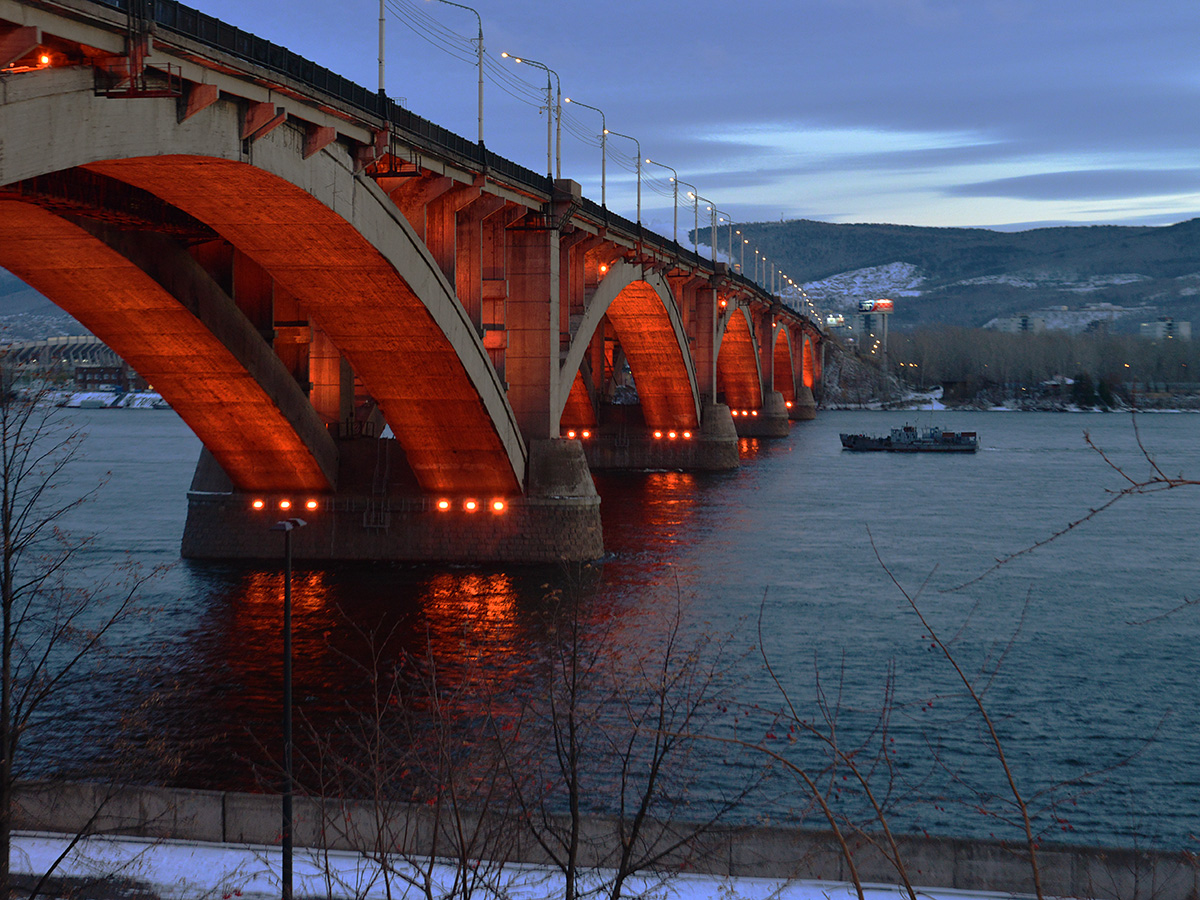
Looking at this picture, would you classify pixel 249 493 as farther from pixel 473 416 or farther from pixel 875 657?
pixel 875 657

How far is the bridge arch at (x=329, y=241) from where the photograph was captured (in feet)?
63.5

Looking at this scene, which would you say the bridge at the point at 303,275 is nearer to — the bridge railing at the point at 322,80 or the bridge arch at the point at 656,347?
the bridge railing at the point at 322,80

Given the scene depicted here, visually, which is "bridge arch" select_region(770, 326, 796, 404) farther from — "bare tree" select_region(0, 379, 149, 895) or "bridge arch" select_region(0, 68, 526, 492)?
"bridge arch" select_region(0, 68, 526, 492)

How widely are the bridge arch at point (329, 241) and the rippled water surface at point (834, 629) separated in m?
4.86

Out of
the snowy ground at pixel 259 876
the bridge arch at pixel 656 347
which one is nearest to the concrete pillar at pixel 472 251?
the bridge arch at pixel 656 347

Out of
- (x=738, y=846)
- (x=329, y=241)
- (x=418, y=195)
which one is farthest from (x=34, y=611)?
(x=738, y=846)

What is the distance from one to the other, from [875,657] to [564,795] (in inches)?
477

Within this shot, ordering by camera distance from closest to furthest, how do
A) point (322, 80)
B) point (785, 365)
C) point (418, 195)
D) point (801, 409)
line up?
point (322, 80) → point (418, 195) → point (785, 365) → point (801, 409)

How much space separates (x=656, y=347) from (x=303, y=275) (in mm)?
44031

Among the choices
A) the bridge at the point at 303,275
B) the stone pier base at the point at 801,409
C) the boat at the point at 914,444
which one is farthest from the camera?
the stone pier base at the point at 801,409

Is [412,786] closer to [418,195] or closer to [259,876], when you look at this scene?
[259,876]

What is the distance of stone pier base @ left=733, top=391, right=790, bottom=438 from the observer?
119062 millimetres

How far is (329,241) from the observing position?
97.7ft

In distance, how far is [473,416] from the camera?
37.2 meters
